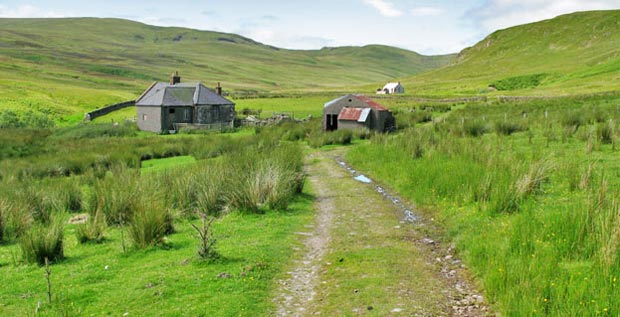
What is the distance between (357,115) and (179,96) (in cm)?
2331

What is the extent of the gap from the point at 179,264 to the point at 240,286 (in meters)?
1.53

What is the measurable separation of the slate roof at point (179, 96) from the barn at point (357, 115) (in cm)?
1824

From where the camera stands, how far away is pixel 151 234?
31.3 feet

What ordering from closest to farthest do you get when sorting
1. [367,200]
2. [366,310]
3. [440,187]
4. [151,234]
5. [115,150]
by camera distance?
[366,310]
[151,234]
[440,187]
[367,200]
[115,150]

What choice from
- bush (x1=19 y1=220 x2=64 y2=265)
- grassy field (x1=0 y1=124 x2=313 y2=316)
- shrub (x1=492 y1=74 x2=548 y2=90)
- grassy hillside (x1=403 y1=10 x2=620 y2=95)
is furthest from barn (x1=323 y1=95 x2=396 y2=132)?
grassy hillside (x1=403 y1=10 x2=620 y2=95)

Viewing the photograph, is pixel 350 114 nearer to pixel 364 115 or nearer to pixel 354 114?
pixel 354 114

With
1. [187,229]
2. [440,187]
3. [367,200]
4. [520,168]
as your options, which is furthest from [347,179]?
[187,229]

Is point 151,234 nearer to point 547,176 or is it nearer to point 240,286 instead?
point 240,286

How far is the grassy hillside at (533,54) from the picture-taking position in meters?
107

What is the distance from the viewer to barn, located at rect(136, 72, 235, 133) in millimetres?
49188

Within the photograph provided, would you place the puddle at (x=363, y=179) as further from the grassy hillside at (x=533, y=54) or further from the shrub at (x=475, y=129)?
the grassy hillside at (x=533, y=54)

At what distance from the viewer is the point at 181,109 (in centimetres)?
5019

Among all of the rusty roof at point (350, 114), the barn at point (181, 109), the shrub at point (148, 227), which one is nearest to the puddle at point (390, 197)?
the shrub at point (148, 227)

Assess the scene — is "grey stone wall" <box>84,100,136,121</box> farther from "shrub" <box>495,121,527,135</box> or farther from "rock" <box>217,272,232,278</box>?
"rock" <box>217,272,232,278</box>
